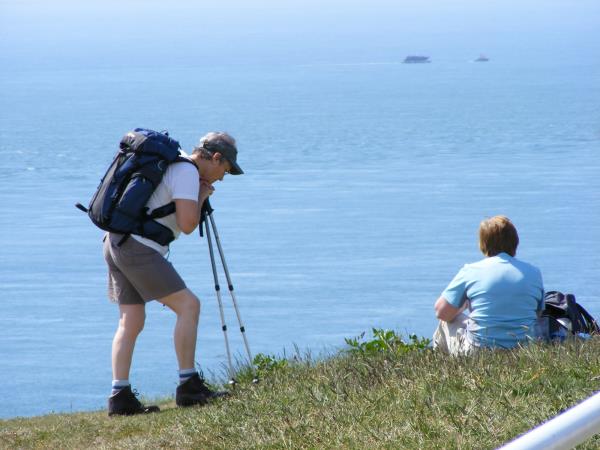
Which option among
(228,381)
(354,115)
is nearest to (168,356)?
(228,381)

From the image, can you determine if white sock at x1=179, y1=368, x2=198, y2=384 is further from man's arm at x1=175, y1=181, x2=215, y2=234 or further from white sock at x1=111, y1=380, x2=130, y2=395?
man's arm at x1=175, y1=181, x2=215, y2=234

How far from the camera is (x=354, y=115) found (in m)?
72.2

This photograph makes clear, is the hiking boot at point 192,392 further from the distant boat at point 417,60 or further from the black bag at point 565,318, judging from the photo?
the distant boat at point 417,60

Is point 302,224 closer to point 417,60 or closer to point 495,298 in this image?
point 495,298

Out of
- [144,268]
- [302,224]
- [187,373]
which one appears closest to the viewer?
[144,268]

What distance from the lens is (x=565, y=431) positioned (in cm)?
244

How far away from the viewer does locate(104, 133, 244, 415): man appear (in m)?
6.27

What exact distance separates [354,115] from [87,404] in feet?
186

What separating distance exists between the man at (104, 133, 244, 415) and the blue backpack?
Result: 0.21 ft

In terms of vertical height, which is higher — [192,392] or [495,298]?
[495,298]

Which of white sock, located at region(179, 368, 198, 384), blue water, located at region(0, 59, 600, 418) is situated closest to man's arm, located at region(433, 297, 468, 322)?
white sock, located at region(179, 368, 198, 384)

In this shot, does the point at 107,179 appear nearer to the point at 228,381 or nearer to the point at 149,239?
the point at 149,239

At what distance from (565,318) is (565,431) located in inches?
178

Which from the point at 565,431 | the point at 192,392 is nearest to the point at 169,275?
the point at 192,392
